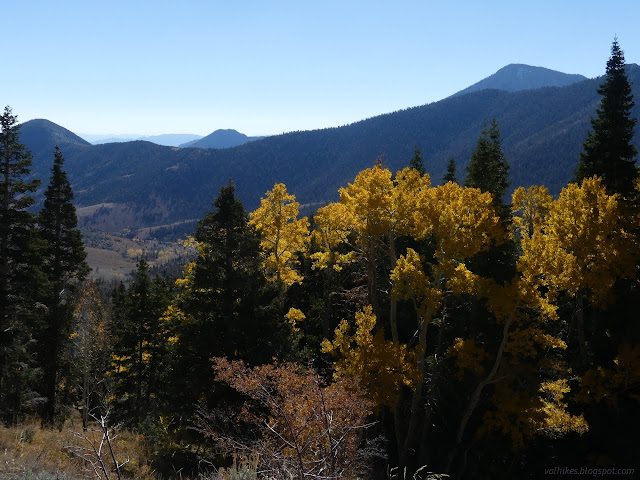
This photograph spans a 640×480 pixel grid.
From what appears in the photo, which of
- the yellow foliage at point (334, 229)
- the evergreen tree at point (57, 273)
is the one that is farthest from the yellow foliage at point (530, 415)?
the evergreen tree at point (57, 273)

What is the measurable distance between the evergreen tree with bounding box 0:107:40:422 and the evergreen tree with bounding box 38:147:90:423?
15.7 feet

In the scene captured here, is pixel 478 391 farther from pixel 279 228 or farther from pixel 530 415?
pixel 279 228

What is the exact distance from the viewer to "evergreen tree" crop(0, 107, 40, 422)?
18.4 meters

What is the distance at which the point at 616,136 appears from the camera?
22.7 meters

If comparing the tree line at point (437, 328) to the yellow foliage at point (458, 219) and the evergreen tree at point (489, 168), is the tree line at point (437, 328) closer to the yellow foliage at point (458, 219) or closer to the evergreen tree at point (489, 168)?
the yellow foliage at point (458, 219)

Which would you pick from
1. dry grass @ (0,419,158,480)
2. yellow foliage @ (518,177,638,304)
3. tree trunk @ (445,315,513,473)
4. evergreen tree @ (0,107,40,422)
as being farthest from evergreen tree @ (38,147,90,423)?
yellow foliage @ (518,177,638,304)

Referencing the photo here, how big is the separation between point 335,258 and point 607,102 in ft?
58.2

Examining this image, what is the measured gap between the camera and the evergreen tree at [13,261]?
18438mm

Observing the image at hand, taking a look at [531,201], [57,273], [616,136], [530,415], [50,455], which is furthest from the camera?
[531,201]

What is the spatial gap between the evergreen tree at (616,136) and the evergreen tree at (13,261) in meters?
29.0

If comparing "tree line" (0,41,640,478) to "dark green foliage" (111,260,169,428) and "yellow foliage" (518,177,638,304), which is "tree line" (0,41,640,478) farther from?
"dark green foliage" (111,260,169,428)

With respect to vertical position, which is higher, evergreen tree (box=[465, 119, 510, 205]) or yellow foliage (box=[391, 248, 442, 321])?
evergreen tree (box=[465, 119, 510, 205])

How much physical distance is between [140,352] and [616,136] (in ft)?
111

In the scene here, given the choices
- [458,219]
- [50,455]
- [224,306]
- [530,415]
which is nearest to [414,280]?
[458,219]
